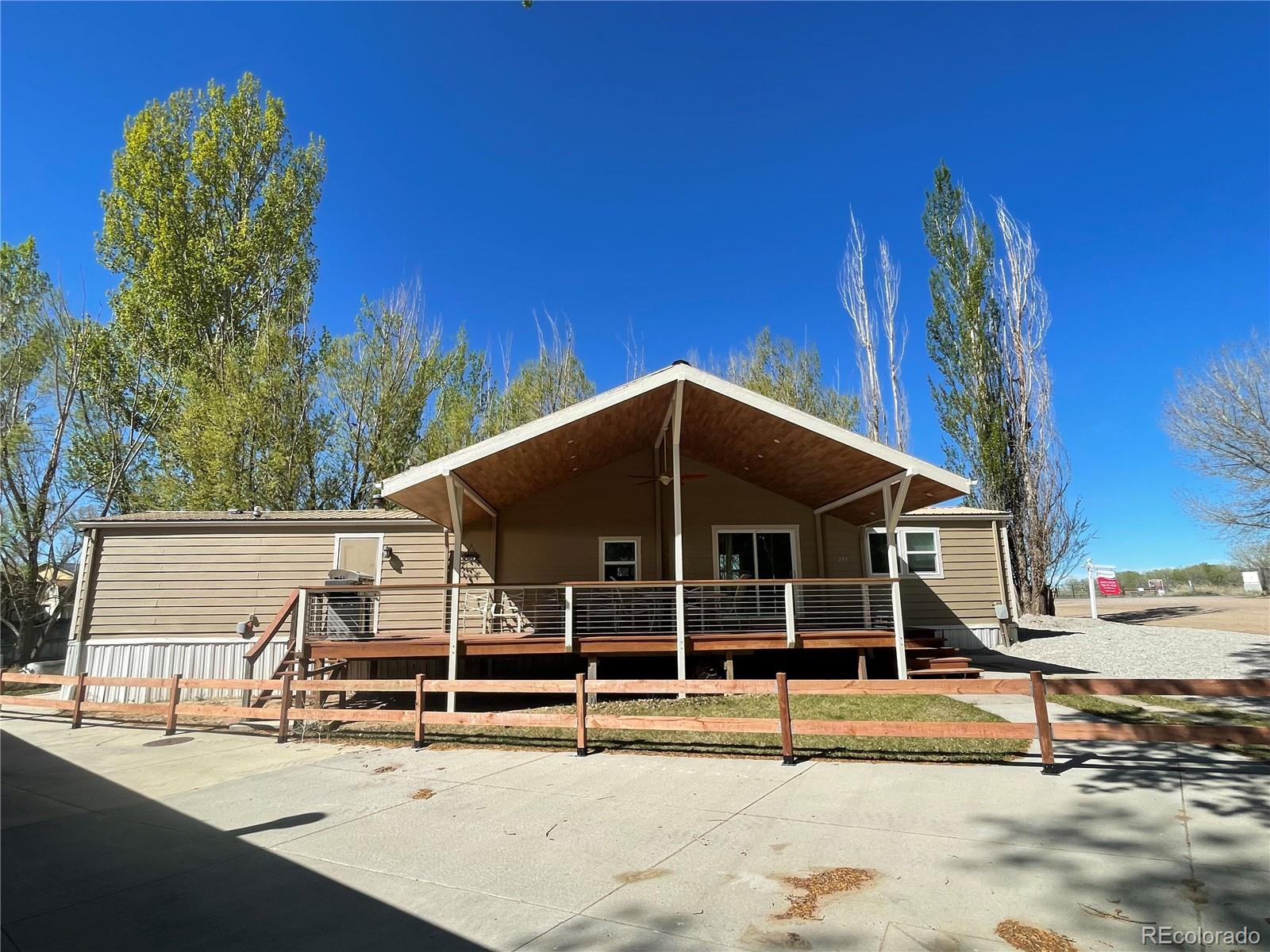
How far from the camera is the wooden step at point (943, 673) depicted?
33.3 feet

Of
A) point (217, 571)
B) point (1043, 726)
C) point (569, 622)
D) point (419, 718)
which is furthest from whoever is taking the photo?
point (217, 571)

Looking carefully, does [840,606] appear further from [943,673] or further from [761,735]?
[761,735]

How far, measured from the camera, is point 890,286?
2553 centimetres

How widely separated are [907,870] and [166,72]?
23.8 meters

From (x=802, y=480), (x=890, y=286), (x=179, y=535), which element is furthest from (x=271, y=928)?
(x=890, y=286)

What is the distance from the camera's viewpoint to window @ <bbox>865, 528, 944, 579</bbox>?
14234 mm

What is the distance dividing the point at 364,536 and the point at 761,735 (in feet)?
31.5

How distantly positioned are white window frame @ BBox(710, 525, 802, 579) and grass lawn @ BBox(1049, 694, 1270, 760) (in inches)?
206

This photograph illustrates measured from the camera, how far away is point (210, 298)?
21516 mm

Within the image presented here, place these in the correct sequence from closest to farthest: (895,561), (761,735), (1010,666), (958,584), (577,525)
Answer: (761,735) < (895,561) < (1010,666) < (577,525) < (958,584)

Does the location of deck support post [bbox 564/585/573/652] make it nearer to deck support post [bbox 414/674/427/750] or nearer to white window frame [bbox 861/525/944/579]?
deck support post [bbox 414/674/427/750]

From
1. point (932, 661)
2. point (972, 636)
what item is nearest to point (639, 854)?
point (932, 661)

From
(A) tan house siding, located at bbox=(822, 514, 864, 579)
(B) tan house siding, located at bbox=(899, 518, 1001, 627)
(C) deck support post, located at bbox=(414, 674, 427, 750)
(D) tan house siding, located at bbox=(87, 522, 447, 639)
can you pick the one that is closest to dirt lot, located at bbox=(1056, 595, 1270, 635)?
(B) tan house siding, located at bbox=(899, 518, 1001, 627)

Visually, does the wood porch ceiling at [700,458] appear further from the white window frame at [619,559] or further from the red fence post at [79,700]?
the red fence post at [79,700]
